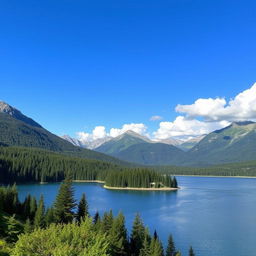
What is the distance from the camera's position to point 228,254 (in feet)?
224

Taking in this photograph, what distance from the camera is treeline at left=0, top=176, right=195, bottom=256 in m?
29.1

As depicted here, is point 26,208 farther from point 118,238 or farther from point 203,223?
point 203,223

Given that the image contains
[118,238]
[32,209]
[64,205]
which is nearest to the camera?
[118,238]

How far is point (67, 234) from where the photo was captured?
103 ft

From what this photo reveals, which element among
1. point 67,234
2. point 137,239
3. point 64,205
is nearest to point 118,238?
point 137,239

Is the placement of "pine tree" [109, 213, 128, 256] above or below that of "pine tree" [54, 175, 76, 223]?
below

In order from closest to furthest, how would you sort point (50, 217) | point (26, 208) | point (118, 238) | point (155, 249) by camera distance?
point (155, 249)
point (118, 238)
point (50, 217)
point (26, 208)

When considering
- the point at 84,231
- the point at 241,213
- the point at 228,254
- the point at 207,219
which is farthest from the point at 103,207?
the point at 84,231

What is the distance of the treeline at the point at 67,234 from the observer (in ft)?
95.5

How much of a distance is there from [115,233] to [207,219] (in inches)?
2395

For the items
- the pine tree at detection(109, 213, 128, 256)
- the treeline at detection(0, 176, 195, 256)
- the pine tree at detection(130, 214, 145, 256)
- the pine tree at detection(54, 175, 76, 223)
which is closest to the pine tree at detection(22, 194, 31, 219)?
the treeline at detection(0, 176, 195, 256)

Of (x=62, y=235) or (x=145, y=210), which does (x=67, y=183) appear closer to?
(x=62, y=235)

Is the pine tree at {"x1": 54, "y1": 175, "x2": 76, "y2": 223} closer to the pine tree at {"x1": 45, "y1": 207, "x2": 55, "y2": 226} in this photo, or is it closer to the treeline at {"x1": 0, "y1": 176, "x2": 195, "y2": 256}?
the treeline at {"x1": 0, "y1": 176, "x2": 195, "y2": 256}

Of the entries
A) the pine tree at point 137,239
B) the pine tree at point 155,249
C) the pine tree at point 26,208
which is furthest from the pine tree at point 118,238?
the pine tree at point 26,208
